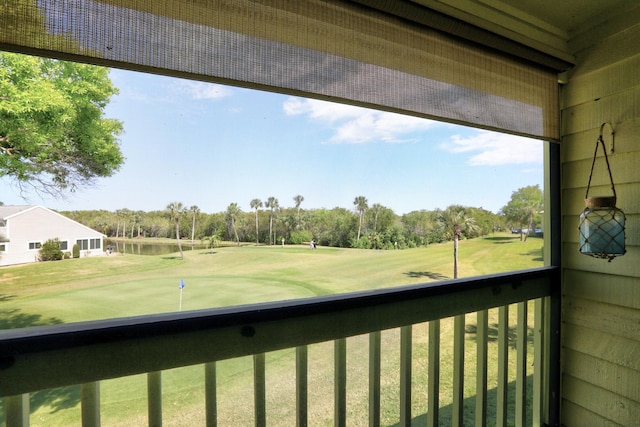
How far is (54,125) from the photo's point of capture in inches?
46.7

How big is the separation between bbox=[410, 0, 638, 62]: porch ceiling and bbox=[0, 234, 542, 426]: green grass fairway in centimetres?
109

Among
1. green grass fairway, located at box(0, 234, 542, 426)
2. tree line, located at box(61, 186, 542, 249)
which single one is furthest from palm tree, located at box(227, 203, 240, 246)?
green grass fairway, located at box(0, 234, 542, 426)

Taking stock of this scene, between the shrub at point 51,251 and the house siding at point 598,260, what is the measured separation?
2.26 metres

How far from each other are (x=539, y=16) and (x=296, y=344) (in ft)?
5.70

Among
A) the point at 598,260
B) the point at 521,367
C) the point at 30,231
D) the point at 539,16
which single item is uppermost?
the point at 539,16

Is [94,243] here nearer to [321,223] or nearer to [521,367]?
[321,223]

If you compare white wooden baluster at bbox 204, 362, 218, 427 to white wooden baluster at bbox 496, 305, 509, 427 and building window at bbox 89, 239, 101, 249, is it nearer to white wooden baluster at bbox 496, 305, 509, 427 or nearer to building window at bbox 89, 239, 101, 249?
building window at bbox 89, 239, 101, 249

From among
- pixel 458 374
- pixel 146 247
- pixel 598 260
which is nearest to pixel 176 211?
pixel 146 247

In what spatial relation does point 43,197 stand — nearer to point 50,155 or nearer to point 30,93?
point 50,155

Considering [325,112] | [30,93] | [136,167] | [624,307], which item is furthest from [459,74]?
[30,93]

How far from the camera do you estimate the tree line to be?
123cm

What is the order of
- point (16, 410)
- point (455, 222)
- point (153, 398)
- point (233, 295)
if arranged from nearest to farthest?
point (16, 410)
point (153, 398)
point (233, 295)
point (455, 222)

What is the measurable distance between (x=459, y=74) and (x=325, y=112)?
1.01 m

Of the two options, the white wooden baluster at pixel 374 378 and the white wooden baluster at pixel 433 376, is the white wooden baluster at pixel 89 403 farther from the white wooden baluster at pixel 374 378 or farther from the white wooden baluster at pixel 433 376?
the white wooden baluster at pixel 433 376
